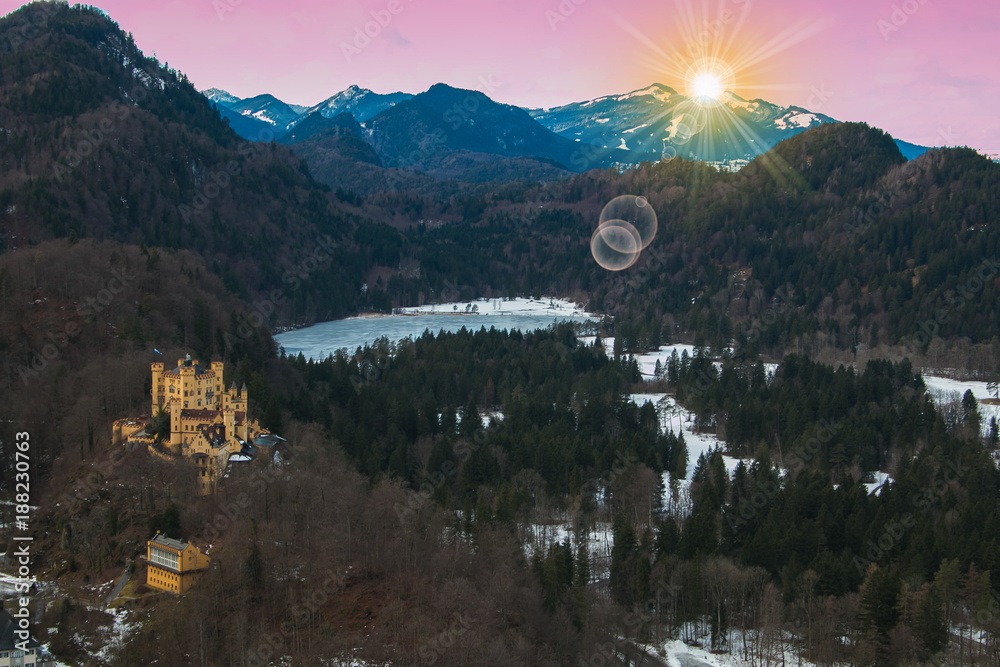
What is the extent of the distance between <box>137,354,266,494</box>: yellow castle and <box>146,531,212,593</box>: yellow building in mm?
6133

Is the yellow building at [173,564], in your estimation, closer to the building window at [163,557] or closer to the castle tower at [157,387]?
the building window at [163,557]

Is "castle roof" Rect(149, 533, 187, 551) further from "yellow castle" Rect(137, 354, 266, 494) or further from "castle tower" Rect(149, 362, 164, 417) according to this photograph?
"castle tower" Rect(149, 362, 164, 417)

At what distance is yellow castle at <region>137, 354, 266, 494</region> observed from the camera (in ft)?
184

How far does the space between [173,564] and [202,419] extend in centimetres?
1106

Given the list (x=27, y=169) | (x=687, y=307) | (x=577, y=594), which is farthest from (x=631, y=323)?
(x=577, y=594)

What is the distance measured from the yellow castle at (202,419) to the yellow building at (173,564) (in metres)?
6.13

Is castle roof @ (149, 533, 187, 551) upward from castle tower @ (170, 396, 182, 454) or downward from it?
downward

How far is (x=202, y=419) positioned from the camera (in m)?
57.1

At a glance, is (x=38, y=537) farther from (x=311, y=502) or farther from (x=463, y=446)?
(x=463, y=446)

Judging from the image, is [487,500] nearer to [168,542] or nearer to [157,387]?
[157,387]

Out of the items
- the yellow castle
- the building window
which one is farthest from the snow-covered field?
the building window

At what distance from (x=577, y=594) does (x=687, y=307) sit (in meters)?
155

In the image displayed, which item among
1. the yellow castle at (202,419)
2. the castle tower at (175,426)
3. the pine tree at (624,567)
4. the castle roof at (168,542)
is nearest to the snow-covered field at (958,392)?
the pine tree at (624,567)

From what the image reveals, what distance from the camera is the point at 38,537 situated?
55.0 metres
